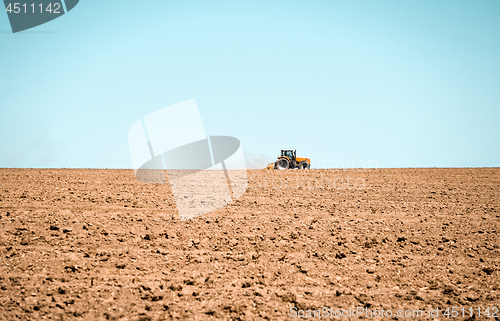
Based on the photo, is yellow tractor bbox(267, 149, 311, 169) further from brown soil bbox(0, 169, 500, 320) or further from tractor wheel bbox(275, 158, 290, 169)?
brown soil bbox(0, 169, 500, 320)

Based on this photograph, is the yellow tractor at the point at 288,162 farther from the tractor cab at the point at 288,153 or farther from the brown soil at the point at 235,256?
the brown soil at the point at 235,256

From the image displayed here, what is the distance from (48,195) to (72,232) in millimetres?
3332

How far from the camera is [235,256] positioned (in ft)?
17.1

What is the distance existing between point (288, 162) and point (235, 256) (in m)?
14.6

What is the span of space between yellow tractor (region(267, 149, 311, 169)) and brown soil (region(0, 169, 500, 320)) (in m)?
10.8

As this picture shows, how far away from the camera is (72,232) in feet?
18.4

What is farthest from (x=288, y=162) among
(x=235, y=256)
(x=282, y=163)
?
(x=235, y=256)

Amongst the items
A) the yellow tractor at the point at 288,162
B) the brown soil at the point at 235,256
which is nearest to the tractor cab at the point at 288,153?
the yellow tractor at the point at 288,162

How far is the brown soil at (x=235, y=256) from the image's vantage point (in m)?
4.02

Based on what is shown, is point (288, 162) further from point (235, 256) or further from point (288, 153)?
point (235, 256)

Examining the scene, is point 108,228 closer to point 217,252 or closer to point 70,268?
point 70,268

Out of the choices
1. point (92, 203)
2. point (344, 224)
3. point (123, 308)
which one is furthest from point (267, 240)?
point (92, 203)

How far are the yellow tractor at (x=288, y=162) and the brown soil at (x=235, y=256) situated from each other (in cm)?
1083

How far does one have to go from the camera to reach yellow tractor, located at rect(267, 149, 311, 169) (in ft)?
64.1
